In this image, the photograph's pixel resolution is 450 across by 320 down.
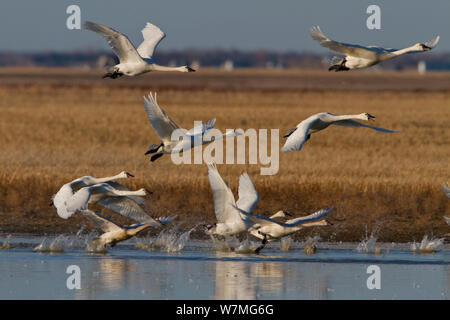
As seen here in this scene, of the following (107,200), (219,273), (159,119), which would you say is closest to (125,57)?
(159,119)

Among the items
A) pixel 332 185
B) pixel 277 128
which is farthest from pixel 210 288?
pixel 277 128

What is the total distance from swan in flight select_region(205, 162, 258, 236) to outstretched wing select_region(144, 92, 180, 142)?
0.84 m

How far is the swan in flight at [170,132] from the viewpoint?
51.4 feet

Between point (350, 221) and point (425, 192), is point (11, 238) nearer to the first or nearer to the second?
point (350, 221)

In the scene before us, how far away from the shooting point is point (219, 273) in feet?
50.2

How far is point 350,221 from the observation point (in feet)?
66.2

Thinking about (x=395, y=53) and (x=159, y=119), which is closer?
(x=159, y=119)

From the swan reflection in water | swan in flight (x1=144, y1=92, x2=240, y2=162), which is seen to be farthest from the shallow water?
swan in flight (x1=144, y1=92, x2=240, y2=162)

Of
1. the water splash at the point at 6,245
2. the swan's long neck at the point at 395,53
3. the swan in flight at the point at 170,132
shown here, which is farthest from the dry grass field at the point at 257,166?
the swan's long neck at the point at 395,53

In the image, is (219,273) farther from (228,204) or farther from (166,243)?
(166,243)

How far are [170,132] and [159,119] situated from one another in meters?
0.39

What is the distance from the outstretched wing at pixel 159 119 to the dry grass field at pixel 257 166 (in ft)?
14.0
